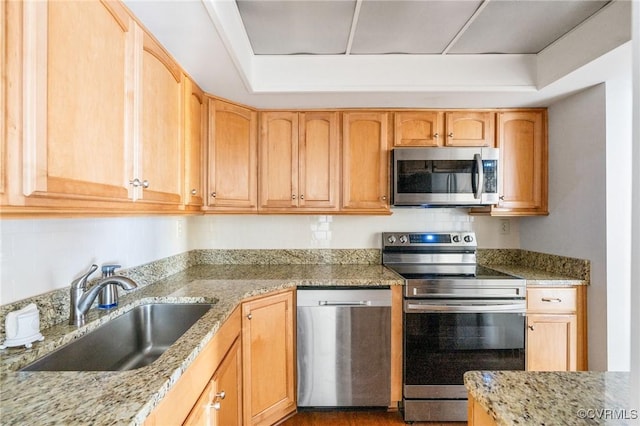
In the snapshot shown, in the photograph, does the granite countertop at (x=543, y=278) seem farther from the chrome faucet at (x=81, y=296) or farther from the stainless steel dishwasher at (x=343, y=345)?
the chrome faucet at (x=81, y=296)

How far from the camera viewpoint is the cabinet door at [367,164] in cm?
249

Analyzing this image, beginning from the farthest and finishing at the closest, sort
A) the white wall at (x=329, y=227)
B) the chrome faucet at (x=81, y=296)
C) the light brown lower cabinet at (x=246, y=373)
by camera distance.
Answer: the white wall at (x=329, y=227)
the chrome faucet at (x=81, y=296)
the light brown lower cabinet at (x=246, y=373)

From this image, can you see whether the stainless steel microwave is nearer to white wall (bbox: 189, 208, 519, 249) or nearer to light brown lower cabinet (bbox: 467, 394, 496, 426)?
white wall (bbox: 189, 208, 519, 249)

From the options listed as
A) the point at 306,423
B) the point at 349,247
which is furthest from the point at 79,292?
the point at 349,247

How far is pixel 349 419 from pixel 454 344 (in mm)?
853

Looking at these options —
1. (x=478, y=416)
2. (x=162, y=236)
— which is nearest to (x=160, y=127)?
(x=162, y=236)

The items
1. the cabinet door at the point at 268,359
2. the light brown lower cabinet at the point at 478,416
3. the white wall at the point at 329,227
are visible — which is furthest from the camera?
the white wall at the point at 329,227

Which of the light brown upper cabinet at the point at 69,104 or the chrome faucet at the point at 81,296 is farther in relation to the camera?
the chrome faucet at the point at 81,296

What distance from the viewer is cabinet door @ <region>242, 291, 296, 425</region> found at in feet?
6.10

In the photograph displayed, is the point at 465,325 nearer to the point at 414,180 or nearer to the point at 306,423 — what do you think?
the point at 414,180

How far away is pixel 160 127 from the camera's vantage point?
1552 millimetres

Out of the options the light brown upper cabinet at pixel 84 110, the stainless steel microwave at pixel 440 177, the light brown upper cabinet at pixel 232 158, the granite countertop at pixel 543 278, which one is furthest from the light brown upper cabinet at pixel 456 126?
the light brown upper cabinet at pixel 84 110

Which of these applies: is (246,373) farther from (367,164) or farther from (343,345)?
(367,164)

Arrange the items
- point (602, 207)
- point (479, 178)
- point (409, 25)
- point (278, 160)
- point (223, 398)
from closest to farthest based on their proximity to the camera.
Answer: point (223, 398)
point (409, 25)
point (602, 207)
point (479, 178)
point (278, 160)
